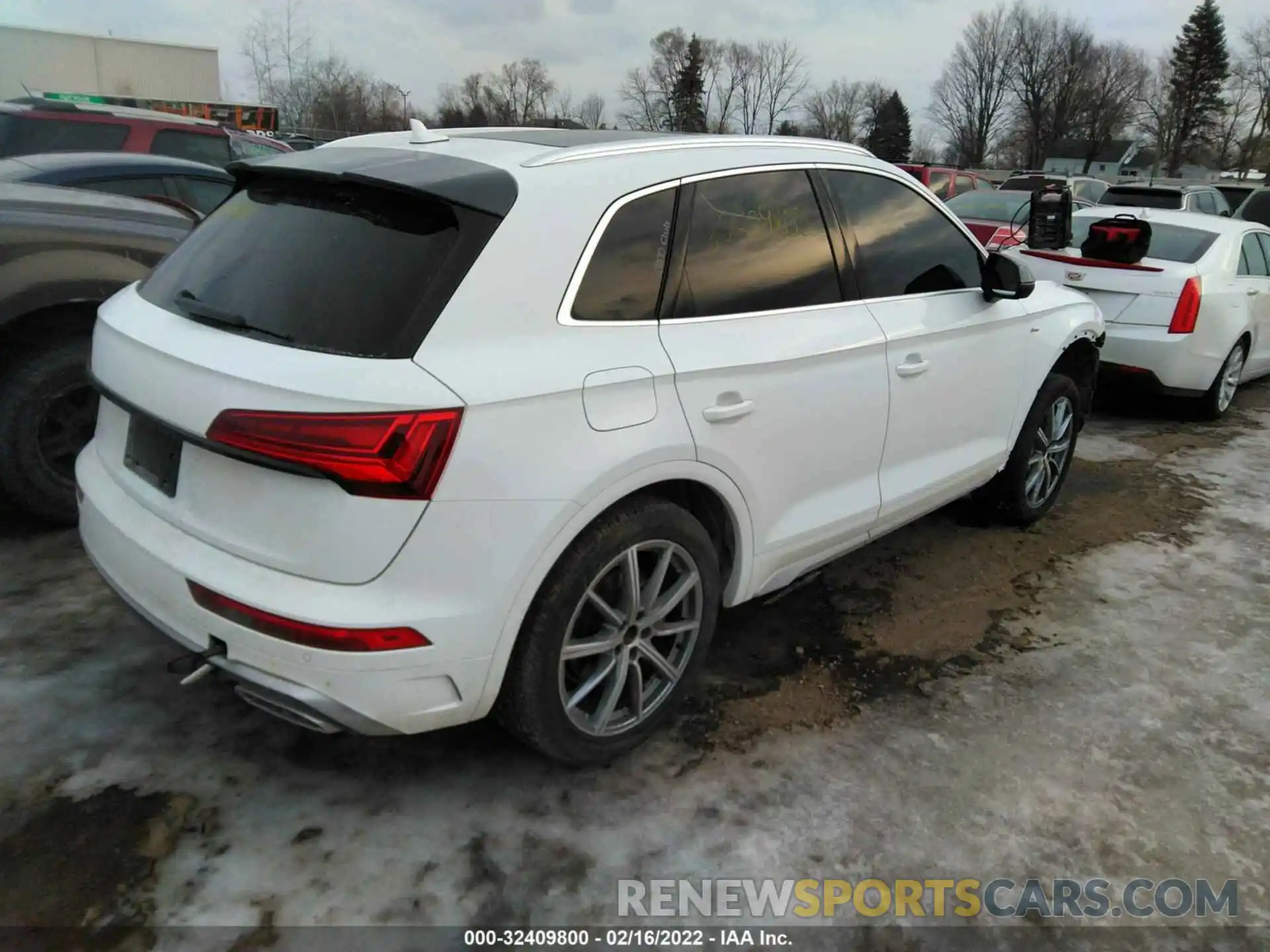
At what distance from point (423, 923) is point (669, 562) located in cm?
113

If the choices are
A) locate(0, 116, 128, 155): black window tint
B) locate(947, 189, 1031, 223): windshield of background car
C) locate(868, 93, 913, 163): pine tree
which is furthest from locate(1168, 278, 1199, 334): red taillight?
locate(868, 93, 913, 163): pine tree

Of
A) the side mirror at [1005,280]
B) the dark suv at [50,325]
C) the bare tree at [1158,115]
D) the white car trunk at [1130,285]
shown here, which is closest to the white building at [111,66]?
the dark suv at [50,325]

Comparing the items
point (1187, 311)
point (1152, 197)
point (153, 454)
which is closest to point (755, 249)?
point (153, 454)

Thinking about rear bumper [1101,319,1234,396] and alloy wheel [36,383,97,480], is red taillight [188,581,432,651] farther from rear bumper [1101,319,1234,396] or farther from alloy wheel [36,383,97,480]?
rear bumper [1101,319,1234,396]

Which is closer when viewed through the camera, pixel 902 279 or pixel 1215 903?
pixel 1215 903

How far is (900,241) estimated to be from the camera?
352 cm

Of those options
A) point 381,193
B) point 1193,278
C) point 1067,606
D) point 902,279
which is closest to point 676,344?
point 381,193

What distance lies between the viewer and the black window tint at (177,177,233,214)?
5.43m

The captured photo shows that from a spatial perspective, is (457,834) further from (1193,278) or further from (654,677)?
(1193,278)

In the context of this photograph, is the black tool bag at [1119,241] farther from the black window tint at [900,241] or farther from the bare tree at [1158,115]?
the bare tree at [1158,115]

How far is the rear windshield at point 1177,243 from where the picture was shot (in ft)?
22.4

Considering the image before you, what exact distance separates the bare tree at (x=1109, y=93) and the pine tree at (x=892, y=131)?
48.4 feet

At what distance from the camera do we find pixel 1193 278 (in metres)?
6.48

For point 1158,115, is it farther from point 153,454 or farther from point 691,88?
point 153,454
